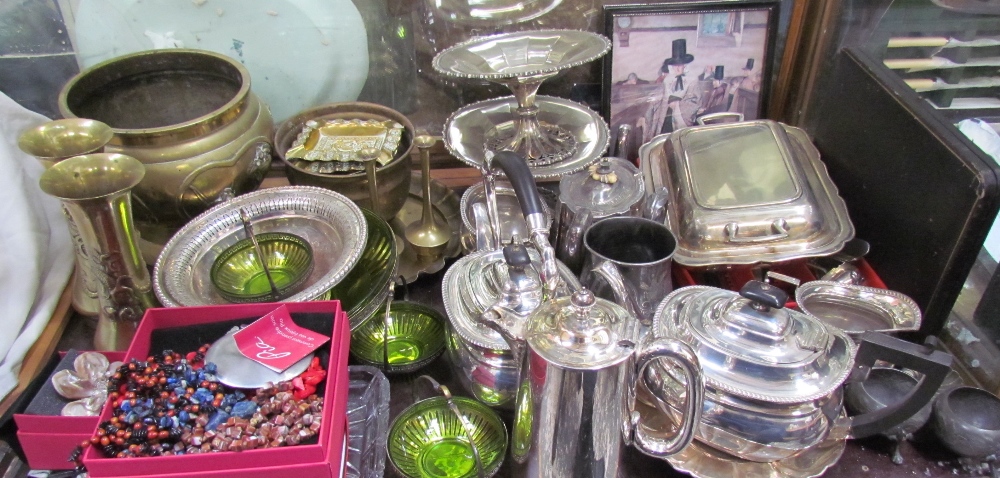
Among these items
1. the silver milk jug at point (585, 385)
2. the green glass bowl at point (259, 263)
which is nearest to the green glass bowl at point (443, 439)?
the silver milk jug at point (585, 385)

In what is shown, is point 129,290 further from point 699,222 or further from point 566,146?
point 699,222

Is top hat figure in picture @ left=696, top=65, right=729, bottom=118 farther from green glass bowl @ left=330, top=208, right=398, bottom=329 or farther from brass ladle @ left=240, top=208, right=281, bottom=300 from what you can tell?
brass ladle @ left=240, top=208, right=281, bottom=300

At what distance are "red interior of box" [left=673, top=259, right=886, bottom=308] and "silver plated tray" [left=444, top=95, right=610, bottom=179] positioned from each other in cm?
22

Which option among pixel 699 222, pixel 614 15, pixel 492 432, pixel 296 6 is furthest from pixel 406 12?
pixel 492 432

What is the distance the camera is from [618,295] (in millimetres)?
729

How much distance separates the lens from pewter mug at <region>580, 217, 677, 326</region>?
774mm

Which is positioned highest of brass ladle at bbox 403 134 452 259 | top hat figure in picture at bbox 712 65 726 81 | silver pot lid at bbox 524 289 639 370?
silver pot lid at bbox 524 289 639 370

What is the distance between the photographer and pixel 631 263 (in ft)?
2.64

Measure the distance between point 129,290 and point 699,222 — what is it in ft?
2.55

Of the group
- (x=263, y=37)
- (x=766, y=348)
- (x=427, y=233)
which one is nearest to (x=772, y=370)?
(x=766, y=348)

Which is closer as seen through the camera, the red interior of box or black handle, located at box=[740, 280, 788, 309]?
black handle, located at box=[740, 280, 788, 309]

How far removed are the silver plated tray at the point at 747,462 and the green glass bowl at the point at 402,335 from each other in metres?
0.31

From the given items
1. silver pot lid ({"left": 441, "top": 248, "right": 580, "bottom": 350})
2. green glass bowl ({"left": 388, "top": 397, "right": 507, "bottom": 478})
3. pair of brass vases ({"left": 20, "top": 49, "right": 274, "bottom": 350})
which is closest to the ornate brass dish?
pair of brass vases ({"left": 20, "top": 49, "right": 274, "bottom": 350})

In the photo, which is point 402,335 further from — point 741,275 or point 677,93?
point 677,93
